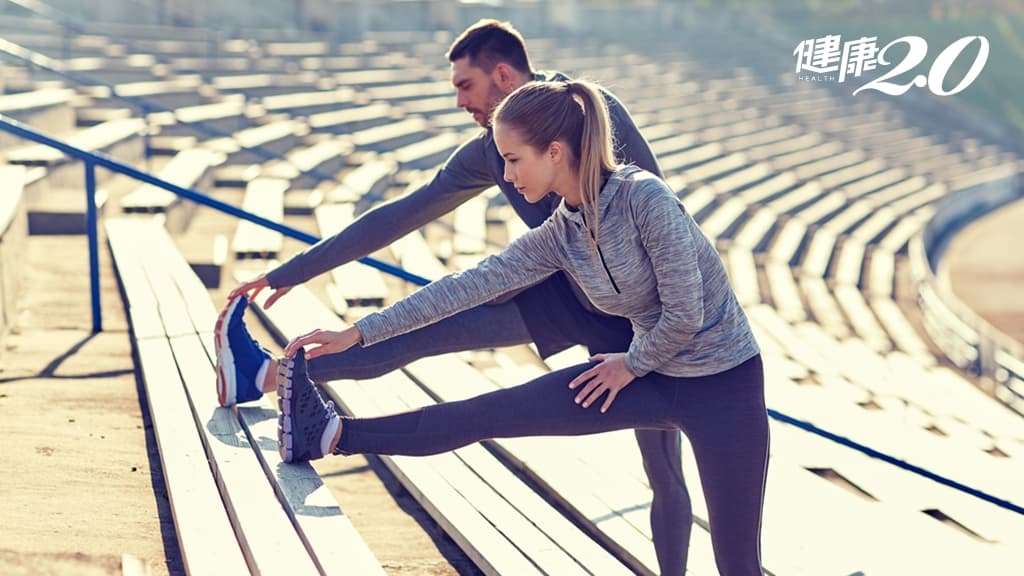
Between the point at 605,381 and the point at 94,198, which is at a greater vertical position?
the point at 605,381

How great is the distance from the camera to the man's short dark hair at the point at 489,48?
11.0ft

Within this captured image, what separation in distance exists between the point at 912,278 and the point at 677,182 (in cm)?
335

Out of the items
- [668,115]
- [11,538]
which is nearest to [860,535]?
[11,538]

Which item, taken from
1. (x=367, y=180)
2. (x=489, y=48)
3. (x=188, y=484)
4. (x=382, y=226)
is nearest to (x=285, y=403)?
(x=188, y=484)

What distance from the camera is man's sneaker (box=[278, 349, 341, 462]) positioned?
3.00 metres

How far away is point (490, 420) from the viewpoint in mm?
2832

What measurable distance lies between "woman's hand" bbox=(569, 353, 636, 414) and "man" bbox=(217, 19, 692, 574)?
1.05 feet

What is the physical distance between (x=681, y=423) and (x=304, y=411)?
943 millimetres

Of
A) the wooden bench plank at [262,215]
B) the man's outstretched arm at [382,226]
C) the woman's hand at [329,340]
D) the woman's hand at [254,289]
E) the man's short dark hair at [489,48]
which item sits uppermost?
the man's short dark hair at [489,48]

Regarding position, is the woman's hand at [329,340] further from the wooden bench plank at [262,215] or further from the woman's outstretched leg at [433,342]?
the wooden bench plank at [262,215]

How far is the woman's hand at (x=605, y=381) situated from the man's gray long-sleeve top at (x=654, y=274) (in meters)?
0.03

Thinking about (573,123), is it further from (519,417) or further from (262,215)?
(262,215)

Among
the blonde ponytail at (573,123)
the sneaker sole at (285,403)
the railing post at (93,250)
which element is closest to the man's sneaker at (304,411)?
the sneaker sole at (285,403)

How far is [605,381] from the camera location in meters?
2.75
